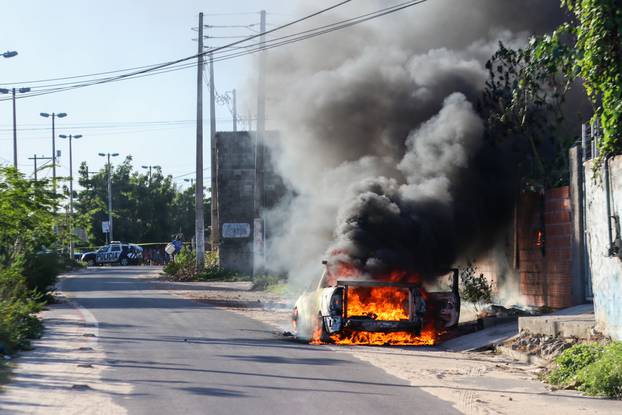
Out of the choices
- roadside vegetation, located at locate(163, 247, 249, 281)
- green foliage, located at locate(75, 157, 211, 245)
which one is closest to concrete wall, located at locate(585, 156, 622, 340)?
roadside vegetation, located at locate(163, 247, 249, 281)

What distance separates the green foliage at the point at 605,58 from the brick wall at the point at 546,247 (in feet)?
12.9

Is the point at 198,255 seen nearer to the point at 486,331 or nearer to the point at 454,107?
the point at 454,107

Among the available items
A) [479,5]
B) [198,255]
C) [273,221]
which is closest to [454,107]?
[479,5]

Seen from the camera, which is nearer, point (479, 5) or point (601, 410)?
point (601, 410)

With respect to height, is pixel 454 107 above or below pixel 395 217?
above

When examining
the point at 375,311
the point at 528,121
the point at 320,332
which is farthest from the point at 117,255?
the point at 375,311

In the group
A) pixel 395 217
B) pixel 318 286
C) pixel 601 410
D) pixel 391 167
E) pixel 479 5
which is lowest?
pixel 601 410

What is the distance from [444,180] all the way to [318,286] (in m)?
4.72

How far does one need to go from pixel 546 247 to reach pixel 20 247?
488 inches

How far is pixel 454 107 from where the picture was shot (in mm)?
20500

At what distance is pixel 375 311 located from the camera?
1517 centimetres

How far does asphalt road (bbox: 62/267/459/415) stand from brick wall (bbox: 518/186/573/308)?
4952 mm

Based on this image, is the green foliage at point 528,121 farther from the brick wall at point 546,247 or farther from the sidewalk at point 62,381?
the sidewalk at point 62,381

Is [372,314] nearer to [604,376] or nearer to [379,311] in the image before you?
[379,311]
